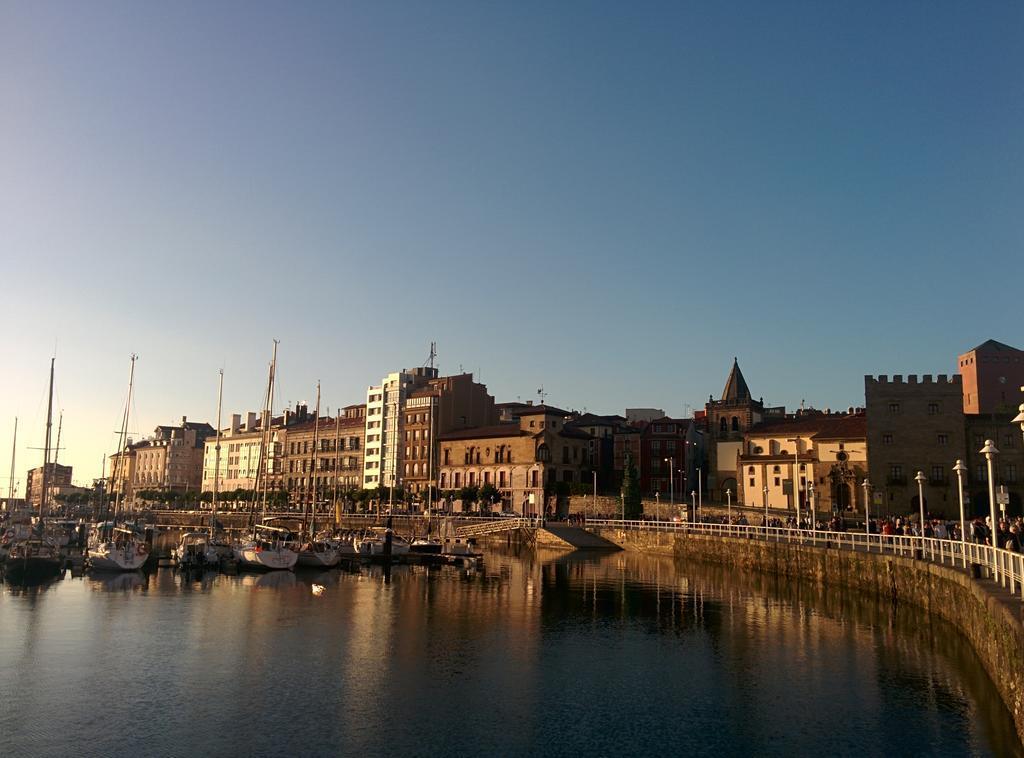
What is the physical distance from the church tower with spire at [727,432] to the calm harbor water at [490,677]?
215 ft

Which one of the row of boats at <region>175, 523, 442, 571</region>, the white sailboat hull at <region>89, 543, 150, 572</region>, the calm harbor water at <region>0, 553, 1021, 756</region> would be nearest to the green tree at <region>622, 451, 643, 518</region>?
the row of boats at <region>175, 523, 442, 571</region>

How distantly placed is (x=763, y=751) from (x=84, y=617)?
36.4 meters

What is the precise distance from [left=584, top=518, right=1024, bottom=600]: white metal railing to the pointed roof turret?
29649 millimetres

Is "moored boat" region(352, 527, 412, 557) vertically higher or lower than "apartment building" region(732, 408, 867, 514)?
Answer: lower

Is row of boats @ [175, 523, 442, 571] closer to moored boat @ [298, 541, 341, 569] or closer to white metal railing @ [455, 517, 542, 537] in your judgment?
moored boat @ [298, 541, 341, 569]

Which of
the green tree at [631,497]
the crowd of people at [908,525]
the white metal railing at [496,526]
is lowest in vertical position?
the white metal railing at [496,526]

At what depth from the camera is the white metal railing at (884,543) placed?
94.7ft

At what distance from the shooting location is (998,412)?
96.4 m

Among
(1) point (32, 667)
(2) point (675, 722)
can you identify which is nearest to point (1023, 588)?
(2) point (675, 722)

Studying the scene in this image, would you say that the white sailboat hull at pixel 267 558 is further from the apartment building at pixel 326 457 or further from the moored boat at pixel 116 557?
the apartment building at pixel 326 457

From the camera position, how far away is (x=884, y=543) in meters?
52.8

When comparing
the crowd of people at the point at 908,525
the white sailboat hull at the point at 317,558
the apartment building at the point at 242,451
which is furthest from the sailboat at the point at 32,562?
the apartment building at the point at 242,451

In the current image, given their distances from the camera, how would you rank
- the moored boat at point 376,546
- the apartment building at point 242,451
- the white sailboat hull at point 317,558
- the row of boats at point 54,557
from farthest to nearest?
the apartment building at point 242,451 → the moored boat at point 376,546 → the white sailboat hull at point 317,558 → the row of boats at point 54,557

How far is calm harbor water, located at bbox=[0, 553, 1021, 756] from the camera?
2370 cm
